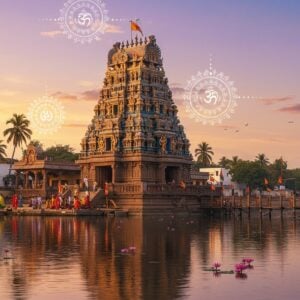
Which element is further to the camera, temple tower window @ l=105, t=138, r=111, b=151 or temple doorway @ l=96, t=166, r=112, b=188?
temple doorway @ l=96, t=166, r=112, b=188

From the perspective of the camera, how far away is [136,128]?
9306cm

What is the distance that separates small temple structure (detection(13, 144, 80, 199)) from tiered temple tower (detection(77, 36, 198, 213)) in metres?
6.05

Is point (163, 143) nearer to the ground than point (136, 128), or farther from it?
nearer to the ground

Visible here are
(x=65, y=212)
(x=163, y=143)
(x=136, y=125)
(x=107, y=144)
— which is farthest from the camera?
(x=107, y=144)

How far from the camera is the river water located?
21766 mm

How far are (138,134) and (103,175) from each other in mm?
9466

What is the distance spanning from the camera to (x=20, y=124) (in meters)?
120

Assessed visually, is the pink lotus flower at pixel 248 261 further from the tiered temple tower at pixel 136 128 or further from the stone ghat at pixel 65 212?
the tiered temple tower at pixel 136 128

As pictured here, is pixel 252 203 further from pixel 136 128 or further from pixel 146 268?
pixel 146 268

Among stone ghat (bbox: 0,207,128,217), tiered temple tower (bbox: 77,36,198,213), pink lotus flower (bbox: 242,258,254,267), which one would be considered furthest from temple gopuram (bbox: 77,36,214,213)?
pink lotus flower (bbox: 242,258,254,267)

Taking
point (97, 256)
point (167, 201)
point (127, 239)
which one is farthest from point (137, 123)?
point (97, 256)

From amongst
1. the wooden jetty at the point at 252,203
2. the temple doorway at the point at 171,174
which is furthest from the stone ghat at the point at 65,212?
the temple doorway at the point at 171,174

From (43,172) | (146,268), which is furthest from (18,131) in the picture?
(146,268)

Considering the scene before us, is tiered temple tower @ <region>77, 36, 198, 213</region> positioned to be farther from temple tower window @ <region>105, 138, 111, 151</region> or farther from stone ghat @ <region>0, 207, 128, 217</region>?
stone ghat @ <region>0, 207, 128, 217</region>
